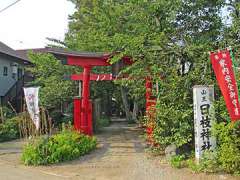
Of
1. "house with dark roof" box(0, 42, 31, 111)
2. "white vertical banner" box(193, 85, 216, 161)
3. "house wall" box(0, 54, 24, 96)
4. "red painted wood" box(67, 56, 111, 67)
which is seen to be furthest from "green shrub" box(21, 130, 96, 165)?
"house wall" box(0, 54, 24, 96)

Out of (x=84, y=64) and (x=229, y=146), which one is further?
(x=84, y=64)

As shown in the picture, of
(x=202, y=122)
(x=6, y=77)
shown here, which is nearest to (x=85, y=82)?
(x=202, y=122)

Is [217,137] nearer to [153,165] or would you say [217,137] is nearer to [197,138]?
[197,138]

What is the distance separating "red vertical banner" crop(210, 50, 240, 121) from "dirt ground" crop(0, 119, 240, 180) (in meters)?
1.57

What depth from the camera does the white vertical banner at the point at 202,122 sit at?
10.1 metres

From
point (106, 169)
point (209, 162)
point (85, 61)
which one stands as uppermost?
point (85, 61)

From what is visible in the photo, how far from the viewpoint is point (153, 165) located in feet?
Answer: 35.8

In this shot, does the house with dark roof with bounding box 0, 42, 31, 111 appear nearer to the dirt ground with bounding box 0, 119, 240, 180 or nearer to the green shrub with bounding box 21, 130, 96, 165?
the dirt ground with bounding box 0, 119, 240, 180

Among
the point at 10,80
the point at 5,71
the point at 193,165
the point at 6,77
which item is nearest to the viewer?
the point at 193,165

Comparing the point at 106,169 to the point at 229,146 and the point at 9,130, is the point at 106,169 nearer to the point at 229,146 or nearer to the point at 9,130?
the point at 229,146

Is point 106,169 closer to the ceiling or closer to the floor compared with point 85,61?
closer to the floor

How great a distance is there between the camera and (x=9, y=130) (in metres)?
18.4

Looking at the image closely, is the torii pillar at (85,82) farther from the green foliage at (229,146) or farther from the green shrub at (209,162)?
the green foliage at (229,146)

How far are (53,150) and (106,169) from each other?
2.03 meters
